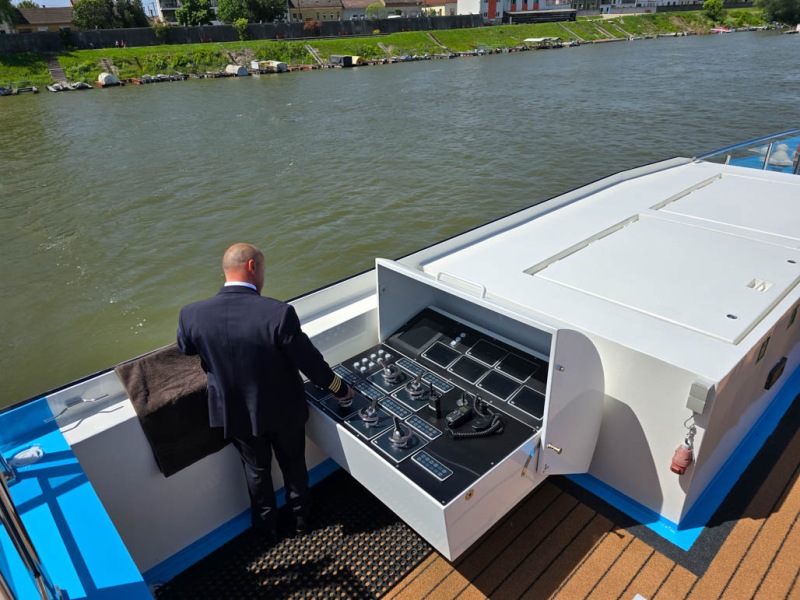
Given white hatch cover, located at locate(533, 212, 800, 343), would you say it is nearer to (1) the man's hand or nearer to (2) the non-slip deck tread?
(2) the non-slip deck tread

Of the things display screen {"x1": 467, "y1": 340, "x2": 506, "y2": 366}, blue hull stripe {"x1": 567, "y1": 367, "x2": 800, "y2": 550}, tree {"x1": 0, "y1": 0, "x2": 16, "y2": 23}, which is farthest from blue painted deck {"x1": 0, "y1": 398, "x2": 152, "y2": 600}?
tree {"x1": 0, "y1": 0, "x2": 16, "y2": 23}

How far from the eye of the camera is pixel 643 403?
2.59 m

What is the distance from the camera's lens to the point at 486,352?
10.1 feet

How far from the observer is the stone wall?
141 feet

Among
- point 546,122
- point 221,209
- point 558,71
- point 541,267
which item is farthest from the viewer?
point 558,71

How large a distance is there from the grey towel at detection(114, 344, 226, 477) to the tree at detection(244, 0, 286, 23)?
68.4 meters

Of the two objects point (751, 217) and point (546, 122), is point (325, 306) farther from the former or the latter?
point (546, 122)

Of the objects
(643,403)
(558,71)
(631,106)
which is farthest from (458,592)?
(558,71)

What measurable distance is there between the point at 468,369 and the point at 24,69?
50954mm

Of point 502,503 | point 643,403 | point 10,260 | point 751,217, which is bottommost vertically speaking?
point 10,260

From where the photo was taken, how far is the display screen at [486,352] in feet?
9.93

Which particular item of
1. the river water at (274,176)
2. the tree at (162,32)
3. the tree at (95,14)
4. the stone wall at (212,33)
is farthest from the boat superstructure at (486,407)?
the tree at (95,14)

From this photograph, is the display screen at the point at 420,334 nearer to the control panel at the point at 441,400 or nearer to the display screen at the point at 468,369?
the control panel at the point at 441,400

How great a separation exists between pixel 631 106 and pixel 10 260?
2115 cm
